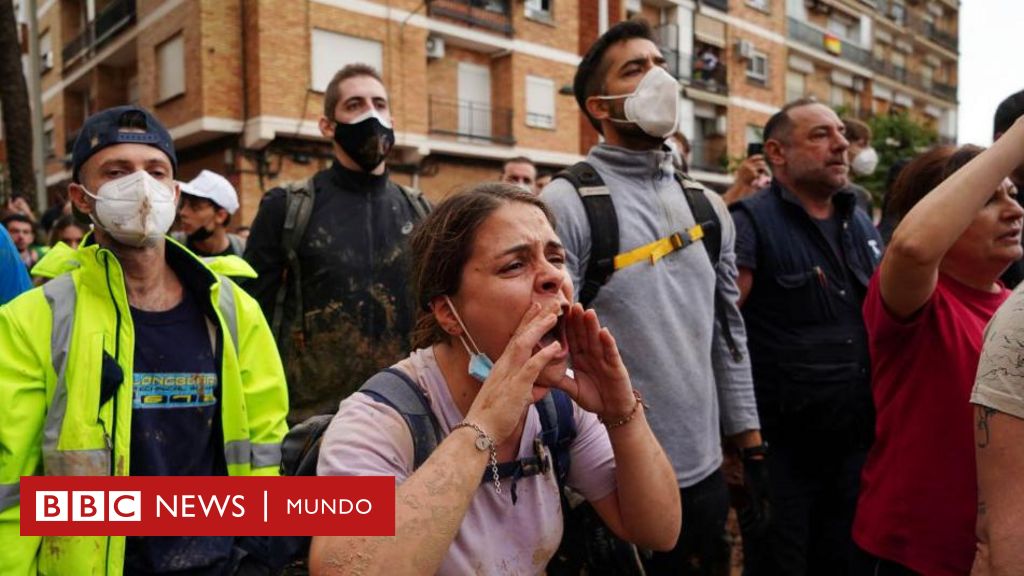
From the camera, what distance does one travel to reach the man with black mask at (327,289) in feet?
11.1

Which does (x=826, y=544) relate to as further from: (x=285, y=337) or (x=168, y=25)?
(x=168, y=25)

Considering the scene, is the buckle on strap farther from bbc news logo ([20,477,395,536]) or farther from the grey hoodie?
bbc news logo ([20,477,395,536])

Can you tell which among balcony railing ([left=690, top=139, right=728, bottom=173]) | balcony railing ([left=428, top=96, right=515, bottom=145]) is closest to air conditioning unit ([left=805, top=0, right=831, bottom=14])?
balcony railing ([left=690, top=139, right=728, bottom=173])

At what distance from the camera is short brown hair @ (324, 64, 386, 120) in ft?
12.3

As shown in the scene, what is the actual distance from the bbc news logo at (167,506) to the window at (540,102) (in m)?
18.9

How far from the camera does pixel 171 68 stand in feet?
56.1

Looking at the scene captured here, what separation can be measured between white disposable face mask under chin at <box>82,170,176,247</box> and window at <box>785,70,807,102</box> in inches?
1167

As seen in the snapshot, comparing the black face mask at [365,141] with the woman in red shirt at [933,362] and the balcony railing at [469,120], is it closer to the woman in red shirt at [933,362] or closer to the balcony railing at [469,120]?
the woman in red shirt at [933,362]

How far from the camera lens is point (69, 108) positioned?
22.8m

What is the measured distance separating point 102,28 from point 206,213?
1775 cm

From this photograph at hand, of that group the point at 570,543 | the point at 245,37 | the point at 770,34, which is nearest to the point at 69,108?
the point at 245,37

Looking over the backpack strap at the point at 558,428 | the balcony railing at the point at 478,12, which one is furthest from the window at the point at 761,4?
the backpack strap at the point at 558,428

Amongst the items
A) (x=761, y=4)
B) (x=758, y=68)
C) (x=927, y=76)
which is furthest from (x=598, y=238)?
(x=927, y=76)

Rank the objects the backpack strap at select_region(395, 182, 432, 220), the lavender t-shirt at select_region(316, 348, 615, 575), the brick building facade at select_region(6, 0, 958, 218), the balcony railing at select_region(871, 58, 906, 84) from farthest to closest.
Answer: the balcony railing at select_region(871, 58, 906, 84) < the brick building facade at select_region(6, 0, 958, 218) < the backpack strap at select_region(395, 182, 432, 220) < the lavender t-shirt at select_region(316, 348, 615, 575)
